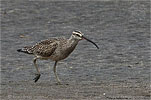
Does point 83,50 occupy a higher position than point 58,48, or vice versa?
point 58,48

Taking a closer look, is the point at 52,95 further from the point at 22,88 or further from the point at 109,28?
the point at 109,28

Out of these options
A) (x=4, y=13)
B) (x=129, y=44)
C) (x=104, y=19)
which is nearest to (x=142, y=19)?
(x=104, y=19)

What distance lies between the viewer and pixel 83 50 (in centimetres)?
1867

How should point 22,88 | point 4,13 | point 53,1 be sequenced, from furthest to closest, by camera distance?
point 53,1 → point 4,13 → point 22,88

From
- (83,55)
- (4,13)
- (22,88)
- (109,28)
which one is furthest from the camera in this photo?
(4,13)

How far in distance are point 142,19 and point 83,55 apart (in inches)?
192

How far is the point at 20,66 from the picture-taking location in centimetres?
1662

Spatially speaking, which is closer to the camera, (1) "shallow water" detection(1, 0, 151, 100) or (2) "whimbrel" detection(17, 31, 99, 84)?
(1) "shallow water" detection(1, 0, 151, 100)

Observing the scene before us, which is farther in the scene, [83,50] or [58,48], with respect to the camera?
[83,50]

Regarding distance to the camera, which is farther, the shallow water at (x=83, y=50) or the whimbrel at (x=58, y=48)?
the whimbrel at (x=58, y=48)

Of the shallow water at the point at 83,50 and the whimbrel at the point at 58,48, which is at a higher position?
the whimbrel at the point at 58,48

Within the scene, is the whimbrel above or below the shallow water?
above

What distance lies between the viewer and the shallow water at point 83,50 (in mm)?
13250

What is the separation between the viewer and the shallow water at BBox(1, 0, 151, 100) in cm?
1325
